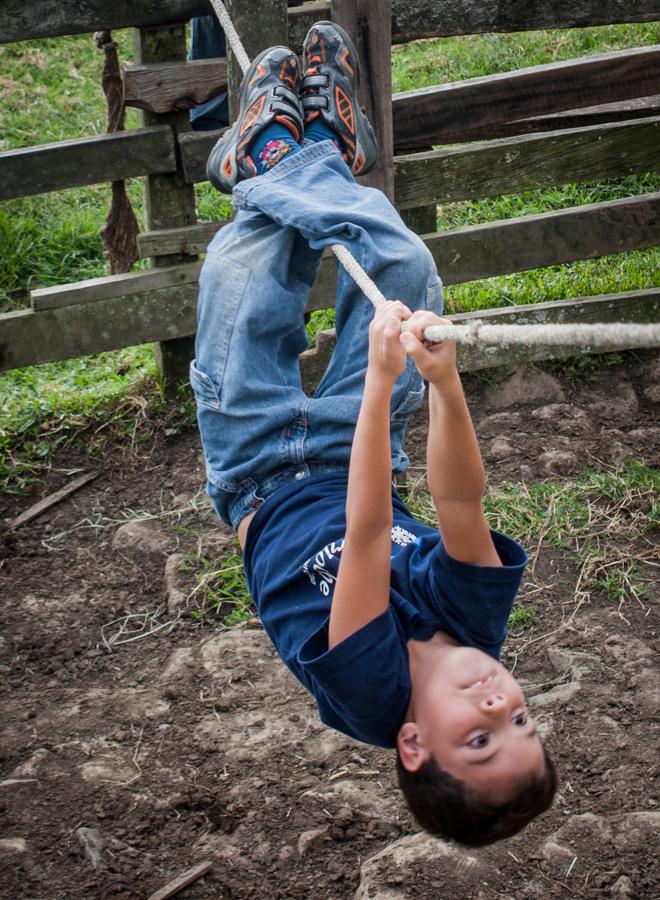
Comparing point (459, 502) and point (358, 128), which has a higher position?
point (358, 128)

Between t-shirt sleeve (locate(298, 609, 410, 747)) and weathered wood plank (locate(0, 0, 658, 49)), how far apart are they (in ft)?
8.12

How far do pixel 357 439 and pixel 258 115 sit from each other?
147 centimetres

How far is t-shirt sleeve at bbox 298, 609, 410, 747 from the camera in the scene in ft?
7.72

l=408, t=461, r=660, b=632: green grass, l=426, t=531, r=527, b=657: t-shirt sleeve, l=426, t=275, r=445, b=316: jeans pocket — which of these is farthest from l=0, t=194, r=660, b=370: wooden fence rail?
l=426, t=531, r=527, b=657: t-shirt sleeve

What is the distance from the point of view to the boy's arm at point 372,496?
7.23ft

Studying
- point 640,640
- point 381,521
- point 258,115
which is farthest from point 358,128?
point 640,640

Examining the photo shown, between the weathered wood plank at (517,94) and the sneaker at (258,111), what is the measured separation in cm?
102

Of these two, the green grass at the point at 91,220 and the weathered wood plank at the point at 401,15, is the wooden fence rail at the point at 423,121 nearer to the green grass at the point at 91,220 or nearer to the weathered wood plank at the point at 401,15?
the weathered wood plank at the point at 401,15

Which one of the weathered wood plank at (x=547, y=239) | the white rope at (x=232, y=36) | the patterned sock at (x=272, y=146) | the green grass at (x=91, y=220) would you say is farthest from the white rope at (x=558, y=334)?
the green grass at (x=91, y=220)

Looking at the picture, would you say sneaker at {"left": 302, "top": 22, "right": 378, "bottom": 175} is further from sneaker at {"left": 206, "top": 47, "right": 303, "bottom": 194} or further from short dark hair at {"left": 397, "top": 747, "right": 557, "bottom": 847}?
short dark hair at {"left": 397, "top": 747, "right": 557, "bottom": 847}

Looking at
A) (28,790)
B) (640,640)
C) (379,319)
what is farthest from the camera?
(640,640)

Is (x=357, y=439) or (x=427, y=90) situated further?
(x=427, y=90)

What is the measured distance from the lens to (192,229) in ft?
14.8

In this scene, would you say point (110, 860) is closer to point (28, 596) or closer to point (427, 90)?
point (28, 596)
